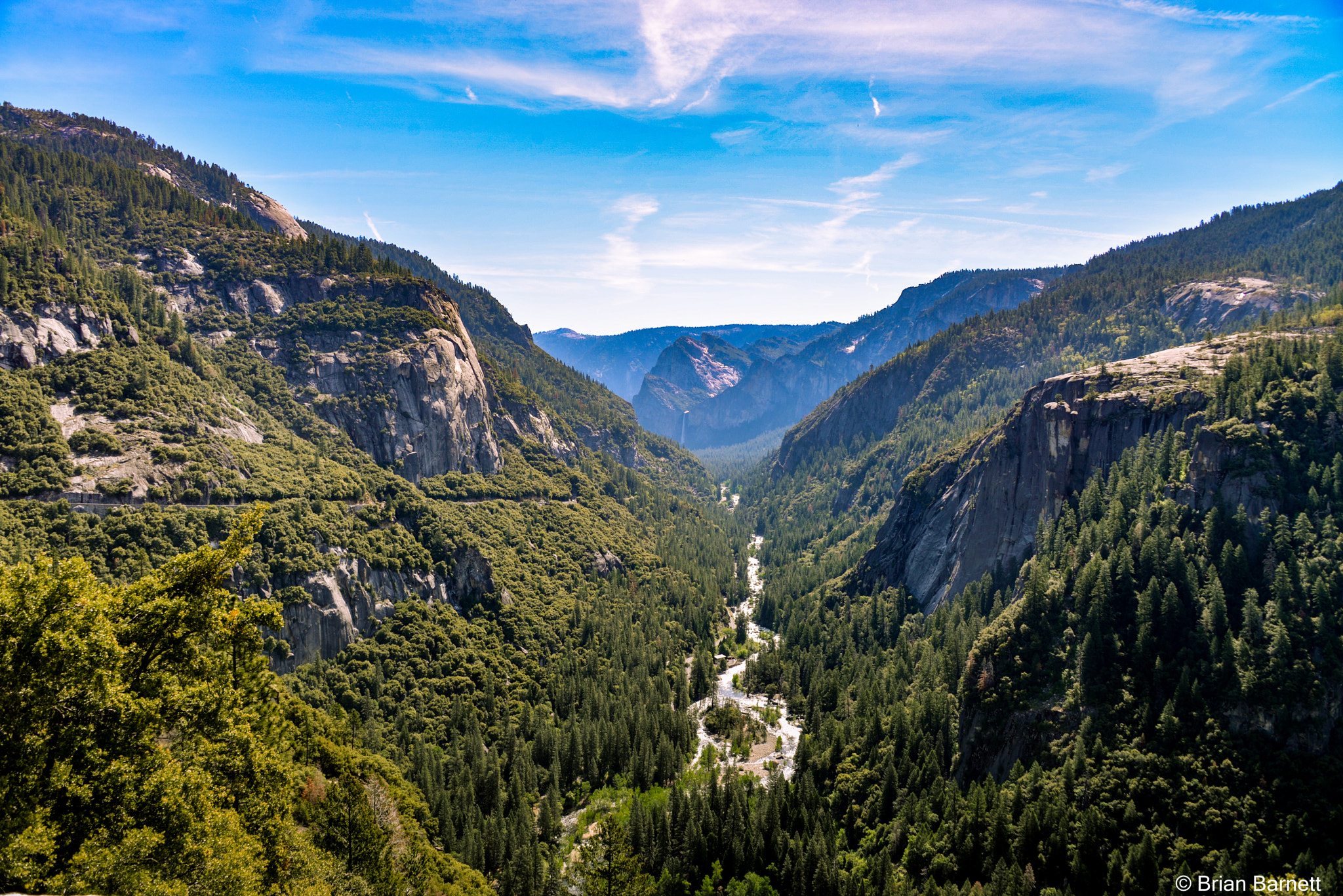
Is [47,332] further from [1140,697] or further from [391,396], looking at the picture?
[1140,697]

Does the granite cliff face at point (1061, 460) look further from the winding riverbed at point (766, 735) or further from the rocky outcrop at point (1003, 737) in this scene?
the winding riverbed at point (766, 735)

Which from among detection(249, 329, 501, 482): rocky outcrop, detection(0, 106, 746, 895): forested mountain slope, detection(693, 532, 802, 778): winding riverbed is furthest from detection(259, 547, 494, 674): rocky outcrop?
detection(693, 532, 802, 778): winding riverbed

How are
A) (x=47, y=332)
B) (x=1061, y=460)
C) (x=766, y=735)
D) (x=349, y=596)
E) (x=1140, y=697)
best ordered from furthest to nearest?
(x=1061, y=460)
(x=766, y=735)
(x=349, y=596)
(x=47, y=332)
(x=1140, y=697)

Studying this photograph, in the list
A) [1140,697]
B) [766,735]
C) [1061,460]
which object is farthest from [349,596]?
[1061,460]

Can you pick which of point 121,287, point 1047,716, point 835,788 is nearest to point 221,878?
point 835,788

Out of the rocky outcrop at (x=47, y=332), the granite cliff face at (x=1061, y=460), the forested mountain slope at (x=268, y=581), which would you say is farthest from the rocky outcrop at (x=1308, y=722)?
the rocky outcrop at (x=47, y=332)

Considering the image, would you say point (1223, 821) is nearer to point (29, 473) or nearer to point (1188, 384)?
point (1188, 384)

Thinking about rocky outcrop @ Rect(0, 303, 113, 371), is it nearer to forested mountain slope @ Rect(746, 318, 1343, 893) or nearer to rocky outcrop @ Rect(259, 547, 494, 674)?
rocky outcrop @ Rect(259, 547, 494, 674)
